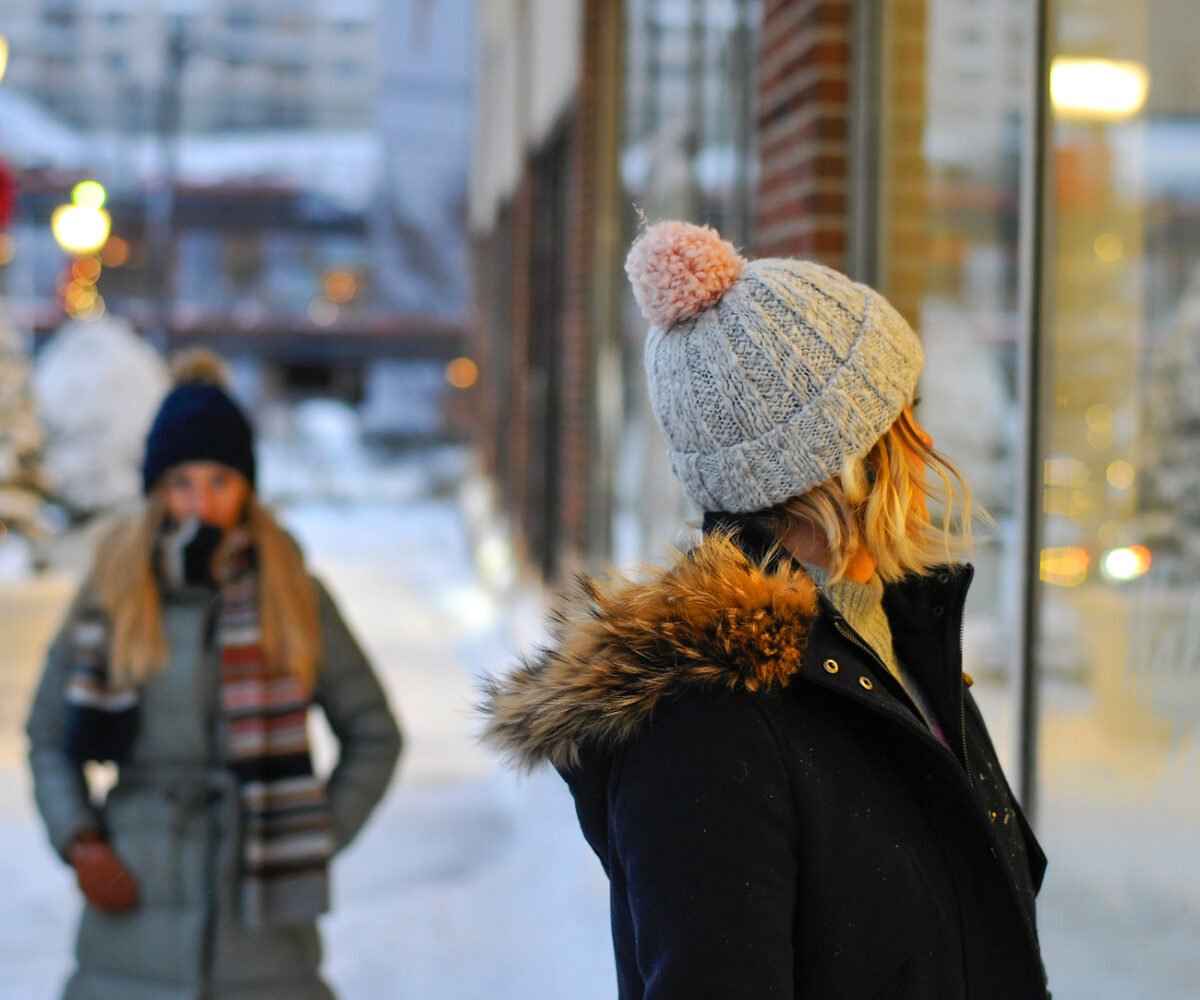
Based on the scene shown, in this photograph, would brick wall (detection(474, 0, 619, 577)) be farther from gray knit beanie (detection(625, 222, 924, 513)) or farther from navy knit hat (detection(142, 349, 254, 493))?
gray knit beanie (detection(625, 222, 924, 513))

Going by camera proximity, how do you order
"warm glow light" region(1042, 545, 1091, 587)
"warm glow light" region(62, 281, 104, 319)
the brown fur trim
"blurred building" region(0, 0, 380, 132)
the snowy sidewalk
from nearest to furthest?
the brown fur trim, "warm glow light" region(1042, 545, 1091, 587), the snowy sidewalk, "warm glow light" region(62, 281, 104, 319), "blurred building" region(0, 0, 380, 132)

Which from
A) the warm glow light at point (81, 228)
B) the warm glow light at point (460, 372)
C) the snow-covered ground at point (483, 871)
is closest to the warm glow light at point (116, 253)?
the warm glow light at point (460, 372)

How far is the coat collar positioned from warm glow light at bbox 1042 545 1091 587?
6.67 feet

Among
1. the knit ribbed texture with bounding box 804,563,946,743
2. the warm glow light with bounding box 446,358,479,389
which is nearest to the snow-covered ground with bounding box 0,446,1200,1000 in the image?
the knit ribbed texture with bounding box 804,563,946,743

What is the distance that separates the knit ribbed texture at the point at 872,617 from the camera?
1.74 meters

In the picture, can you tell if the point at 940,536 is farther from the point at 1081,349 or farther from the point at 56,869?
the point at 56,869

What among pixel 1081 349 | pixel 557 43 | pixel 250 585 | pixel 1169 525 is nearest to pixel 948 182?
pixel 1081 349

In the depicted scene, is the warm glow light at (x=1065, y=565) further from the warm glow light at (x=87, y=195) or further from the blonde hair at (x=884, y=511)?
the warm glow light at (x=87, y=195)

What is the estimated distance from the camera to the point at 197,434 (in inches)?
148

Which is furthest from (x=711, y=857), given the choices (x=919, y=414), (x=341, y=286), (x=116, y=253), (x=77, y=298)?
(x=341, y=286)

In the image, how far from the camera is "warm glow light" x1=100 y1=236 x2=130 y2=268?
46.5 meters

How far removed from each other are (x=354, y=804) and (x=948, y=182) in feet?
6.87

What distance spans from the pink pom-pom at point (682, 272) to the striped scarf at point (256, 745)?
2.07 m

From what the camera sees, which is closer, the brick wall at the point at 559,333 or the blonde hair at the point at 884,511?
the blonde hair at the point at 884,511
